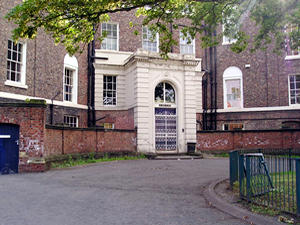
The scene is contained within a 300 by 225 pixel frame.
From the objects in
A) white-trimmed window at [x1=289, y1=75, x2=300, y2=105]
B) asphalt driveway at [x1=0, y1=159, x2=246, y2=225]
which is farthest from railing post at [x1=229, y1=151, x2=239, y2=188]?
white-trimmed window at [x1=289, y1=75, x2=300, y2=105]

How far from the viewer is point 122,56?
23266 millimetres

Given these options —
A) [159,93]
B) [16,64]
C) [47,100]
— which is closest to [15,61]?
[16,64]

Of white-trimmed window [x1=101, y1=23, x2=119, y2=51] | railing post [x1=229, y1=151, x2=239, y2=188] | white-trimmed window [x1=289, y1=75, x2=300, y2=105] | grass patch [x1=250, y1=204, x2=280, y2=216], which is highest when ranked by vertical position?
white-trimmed window [x1=101, y1=23, x2=119, y2=51]

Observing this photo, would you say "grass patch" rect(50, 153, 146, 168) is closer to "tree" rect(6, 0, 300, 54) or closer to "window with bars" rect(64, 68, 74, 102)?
"tree" rect(6, 0, 300, 54)

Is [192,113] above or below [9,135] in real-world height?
above

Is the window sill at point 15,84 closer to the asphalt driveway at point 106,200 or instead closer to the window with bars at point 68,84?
the window with bars at point 68,84

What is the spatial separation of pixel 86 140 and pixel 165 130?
600 cm

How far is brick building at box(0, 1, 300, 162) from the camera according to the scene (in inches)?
709

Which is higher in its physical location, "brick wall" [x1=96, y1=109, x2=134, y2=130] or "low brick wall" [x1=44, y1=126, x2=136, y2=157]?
"brick wall" [x1=96, y1=109, x2=134, y2=130]

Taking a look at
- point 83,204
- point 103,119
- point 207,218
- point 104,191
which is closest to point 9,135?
point 104,191

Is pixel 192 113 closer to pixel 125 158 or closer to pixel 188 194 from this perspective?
pixel 125 158

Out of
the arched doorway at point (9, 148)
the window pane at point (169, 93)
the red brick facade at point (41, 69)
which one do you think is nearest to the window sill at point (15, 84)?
the red brick facade at point (41, 69)

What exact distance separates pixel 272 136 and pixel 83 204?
53.7 feet

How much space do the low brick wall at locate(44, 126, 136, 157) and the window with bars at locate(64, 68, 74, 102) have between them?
4.62 m
